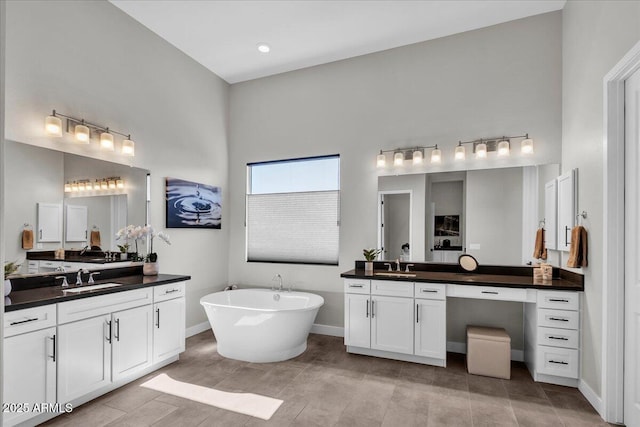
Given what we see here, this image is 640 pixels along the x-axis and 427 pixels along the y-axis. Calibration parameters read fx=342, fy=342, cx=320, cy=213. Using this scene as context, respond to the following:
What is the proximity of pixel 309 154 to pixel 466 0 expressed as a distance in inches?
93.1

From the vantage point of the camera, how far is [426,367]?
3.32 m

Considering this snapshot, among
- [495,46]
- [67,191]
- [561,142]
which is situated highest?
[495,46]

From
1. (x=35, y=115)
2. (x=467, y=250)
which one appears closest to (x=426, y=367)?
(x=467, y=250)

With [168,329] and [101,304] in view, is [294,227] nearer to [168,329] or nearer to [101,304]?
[168,329]

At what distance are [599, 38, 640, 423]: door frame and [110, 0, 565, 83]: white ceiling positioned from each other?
1584 mm

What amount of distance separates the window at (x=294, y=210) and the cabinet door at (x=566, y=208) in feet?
7.66

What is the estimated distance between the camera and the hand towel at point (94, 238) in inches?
125

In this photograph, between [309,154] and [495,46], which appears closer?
[495,46]

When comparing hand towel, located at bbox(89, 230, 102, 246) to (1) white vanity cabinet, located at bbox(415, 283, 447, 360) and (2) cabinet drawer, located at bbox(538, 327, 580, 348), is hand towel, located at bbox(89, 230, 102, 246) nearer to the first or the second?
(1) white vanity cabinet, located at bbox(415, 283, 447, 360)

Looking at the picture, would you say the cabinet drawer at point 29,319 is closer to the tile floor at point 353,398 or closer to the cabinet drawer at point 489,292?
the tile floor at point 353,398

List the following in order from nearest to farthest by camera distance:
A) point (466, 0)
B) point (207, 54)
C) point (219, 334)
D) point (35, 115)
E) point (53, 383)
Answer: point (53, 383) → point (35, 115) → point (466, 0) → point (219, 334) → point (207, 54)

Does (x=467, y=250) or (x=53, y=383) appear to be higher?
(x=467, y=250)

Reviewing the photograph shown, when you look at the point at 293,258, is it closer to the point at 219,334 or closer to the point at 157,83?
the point at 219,334

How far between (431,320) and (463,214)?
1.20 meters
